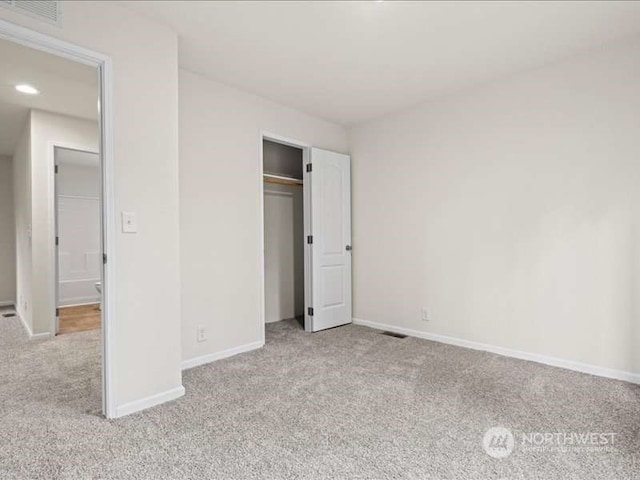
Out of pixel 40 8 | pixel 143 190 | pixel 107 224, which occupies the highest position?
pixel 40 8

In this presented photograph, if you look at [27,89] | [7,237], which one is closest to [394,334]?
[27,89]

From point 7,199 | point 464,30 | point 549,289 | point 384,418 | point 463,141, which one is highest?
point 464,30

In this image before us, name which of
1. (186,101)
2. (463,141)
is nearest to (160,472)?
(186,101)

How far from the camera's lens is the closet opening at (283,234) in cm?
433

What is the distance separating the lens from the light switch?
6.91 feet

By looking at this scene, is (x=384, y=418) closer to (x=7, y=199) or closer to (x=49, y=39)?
(x=49, y=39)

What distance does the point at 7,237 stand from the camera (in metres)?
4.92

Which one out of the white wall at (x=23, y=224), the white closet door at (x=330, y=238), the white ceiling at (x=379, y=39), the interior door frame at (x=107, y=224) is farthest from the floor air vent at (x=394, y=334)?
the white wall at (x=23, y=224)

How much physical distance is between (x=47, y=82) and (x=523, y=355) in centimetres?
432

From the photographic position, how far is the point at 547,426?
1921 millimetres

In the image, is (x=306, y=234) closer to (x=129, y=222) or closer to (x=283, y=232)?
(x=283, y=232)

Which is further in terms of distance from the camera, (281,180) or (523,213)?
(281,180)

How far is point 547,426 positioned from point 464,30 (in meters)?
2.56

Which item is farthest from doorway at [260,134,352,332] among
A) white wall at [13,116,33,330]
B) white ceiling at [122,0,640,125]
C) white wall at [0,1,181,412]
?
white wall at [13,116,33,330]
